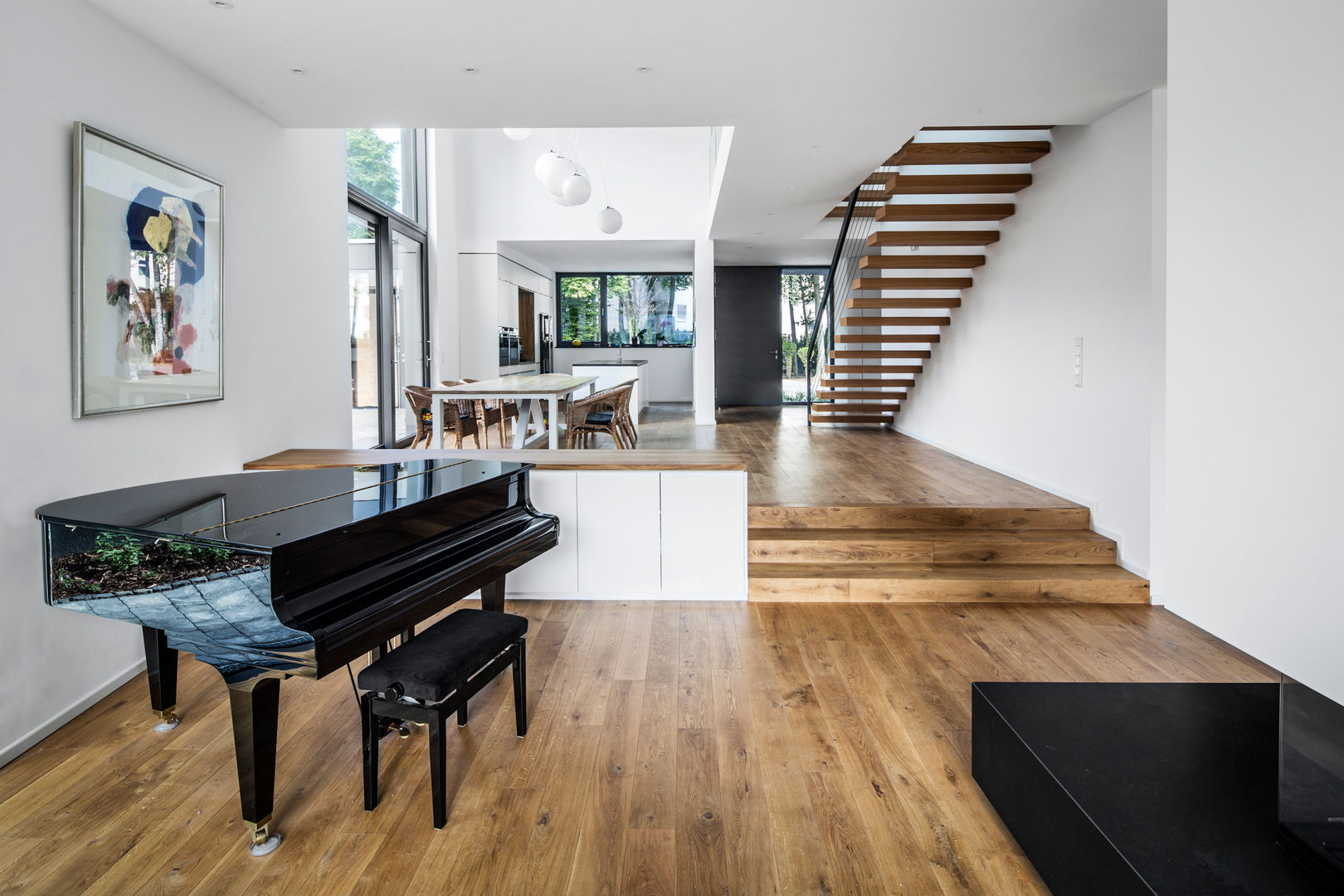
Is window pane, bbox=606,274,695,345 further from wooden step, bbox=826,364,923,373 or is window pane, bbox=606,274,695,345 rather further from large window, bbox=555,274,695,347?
wooden step, bbox=826,364,923,373

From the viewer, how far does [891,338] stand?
7.73 metres

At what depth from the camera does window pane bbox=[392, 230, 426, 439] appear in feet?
25.2

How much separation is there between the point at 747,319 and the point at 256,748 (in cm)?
1184

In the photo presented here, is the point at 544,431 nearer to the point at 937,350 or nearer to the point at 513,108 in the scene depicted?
the point at 937,350

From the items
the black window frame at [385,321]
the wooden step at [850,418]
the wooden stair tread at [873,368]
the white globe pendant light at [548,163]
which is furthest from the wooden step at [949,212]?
the black window frame at [385,321]

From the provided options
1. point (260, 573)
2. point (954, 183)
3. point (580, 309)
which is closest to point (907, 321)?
point (954, 183)

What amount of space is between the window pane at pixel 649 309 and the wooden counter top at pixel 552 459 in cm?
953

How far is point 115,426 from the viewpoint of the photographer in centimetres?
299

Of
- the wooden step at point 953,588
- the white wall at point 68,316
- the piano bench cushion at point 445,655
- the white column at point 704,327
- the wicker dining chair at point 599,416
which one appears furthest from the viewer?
the white column at point 704,327

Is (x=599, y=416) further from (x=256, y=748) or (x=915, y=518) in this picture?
(x=256, y=748)

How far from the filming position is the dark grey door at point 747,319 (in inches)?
518

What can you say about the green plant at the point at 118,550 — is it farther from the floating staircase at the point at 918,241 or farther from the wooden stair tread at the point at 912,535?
the floating staircase at the point at 918,241

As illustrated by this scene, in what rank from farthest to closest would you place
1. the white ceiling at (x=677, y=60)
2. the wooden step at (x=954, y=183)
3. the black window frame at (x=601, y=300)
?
the black window frame at (x=601, y=300) → the wooden step at (x=954, y=183) → the white ceiling at (x=677, y=60)

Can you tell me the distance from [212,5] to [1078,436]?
16.5ft
